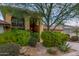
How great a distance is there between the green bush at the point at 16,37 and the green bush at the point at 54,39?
0.20 metres

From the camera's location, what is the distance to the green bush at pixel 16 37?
8.50ft

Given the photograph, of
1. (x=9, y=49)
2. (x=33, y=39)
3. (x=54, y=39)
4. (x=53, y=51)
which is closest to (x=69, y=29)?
(x=54, y=39)

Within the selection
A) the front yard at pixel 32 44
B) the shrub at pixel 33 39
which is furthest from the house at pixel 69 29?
the shrub at pixel 33 39

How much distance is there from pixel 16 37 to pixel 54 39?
42 cm

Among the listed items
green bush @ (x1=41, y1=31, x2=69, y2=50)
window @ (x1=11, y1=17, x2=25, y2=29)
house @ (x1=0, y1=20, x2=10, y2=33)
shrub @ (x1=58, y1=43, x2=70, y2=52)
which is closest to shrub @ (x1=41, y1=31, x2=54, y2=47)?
green bush @ (x1=41, y1=31, x2=69, y2=50)

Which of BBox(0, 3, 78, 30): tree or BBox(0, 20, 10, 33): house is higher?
BBox(0, 3, 78, 30): tree

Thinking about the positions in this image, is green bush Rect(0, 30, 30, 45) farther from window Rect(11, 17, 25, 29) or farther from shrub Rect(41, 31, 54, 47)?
shrub Rect(41, 31, 54, 47)

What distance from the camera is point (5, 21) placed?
2602mm

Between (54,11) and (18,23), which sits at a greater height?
(54,11)

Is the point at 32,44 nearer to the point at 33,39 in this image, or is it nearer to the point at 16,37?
the point at 33,39

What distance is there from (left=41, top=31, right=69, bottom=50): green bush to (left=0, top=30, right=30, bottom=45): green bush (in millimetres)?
198

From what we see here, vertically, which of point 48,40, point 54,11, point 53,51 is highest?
point 54,11

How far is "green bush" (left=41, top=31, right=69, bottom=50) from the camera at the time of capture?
2602 millimetres

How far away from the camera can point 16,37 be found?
8.54 feet
